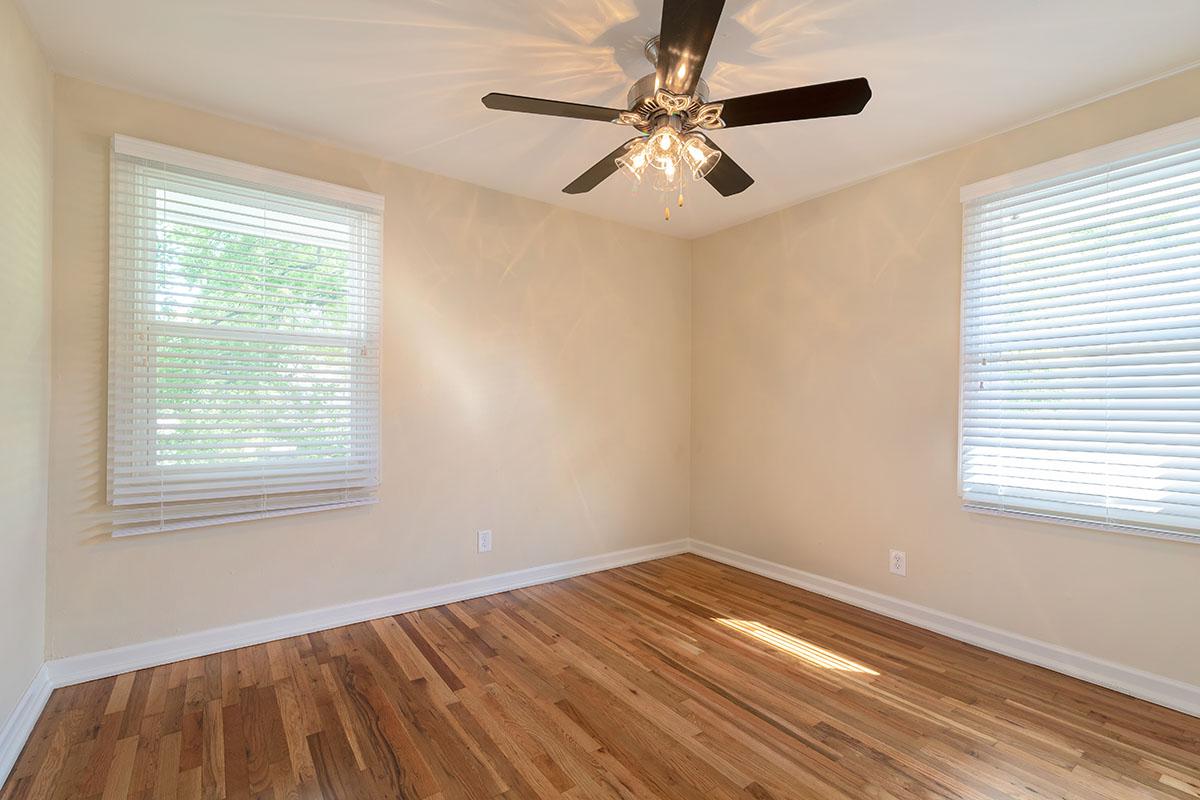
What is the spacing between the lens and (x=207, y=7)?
1764mm

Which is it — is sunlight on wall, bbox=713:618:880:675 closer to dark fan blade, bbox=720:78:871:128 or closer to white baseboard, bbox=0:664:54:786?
dark fan blade, bbox=720:78:871:128

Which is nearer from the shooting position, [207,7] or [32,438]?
[207,7]

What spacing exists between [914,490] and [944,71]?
1.97m

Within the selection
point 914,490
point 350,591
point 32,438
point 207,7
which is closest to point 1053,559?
point 914,490

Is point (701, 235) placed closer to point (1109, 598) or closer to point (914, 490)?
point (914, 490)

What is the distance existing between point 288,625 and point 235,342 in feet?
4.60

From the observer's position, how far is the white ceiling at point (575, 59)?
1758mm

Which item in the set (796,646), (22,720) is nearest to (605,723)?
(796,646)

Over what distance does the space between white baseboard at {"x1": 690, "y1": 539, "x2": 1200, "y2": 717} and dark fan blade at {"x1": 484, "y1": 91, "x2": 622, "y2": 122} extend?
283cm

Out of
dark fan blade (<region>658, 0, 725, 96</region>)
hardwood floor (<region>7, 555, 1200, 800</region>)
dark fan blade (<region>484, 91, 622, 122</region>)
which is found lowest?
hardwood floor (<region>7, 555, 1200, 800</region>)

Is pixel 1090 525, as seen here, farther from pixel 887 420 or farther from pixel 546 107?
pixel 546 107

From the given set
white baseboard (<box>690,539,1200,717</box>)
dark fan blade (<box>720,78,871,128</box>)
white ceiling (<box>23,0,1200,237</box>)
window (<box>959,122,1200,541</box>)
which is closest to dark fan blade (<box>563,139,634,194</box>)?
white ceiling (<box>23,0,1200,237</box>)

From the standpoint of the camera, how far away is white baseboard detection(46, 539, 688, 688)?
2.18 metres

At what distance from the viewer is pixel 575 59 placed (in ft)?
6.52
